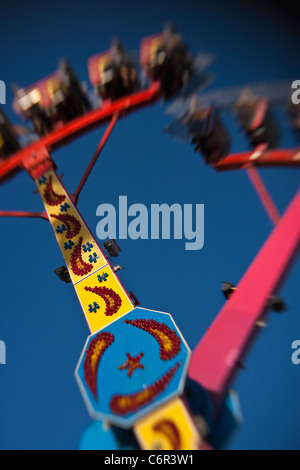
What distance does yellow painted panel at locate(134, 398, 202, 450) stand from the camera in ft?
7.95

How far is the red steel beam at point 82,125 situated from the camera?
504 centimetres

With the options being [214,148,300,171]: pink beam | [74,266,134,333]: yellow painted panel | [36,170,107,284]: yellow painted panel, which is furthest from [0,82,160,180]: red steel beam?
[74,266,134,333]: yellow painted panel

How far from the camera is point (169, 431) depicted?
2.46 meters

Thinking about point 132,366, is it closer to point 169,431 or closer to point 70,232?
point 169,431

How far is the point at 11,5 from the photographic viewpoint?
196 inches

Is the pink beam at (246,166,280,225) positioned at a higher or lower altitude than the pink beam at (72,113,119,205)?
lower

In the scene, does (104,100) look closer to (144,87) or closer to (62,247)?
(144,87)

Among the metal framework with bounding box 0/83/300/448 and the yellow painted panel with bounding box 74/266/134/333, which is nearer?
the metal framework with bounding box 0/83/300/448

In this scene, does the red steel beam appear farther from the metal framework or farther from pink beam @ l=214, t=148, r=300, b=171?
pink beam @ l=214, t=148, r=300, b=171

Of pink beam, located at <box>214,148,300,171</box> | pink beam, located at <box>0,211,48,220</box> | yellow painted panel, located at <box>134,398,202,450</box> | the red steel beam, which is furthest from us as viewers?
the red steel beam

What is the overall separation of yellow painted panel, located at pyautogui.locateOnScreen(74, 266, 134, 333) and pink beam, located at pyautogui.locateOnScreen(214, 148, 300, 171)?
241 cm

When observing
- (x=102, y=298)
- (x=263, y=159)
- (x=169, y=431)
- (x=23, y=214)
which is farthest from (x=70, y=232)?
(x=169, y=431)
